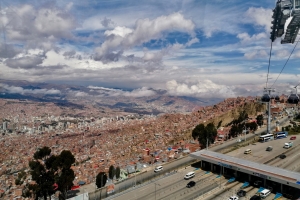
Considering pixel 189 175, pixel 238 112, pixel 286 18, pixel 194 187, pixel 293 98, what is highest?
pixel 286 18

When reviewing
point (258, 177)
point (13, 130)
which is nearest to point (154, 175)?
point (258, 177)

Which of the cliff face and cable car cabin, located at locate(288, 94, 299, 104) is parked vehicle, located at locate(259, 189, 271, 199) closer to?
cable car cabin, located at locate(288, 94, 299, 104)

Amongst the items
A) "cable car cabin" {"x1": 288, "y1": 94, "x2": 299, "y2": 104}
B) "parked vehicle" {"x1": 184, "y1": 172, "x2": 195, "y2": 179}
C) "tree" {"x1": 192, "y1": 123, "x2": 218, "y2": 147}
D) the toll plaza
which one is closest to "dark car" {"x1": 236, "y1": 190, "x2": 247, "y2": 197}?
the toll plaza

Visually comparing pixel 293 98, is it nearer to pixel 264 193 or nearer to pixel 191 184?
pixel 264 193

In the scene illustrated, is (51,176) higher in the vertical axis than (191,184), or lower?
higher

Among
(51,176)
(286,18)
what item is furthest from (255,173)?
(51,176)

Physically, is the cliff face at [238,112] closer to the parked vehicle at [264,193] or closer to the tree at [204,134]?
the tree at [204,134]

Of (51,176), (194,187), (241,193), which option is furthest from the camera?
(51,176)
